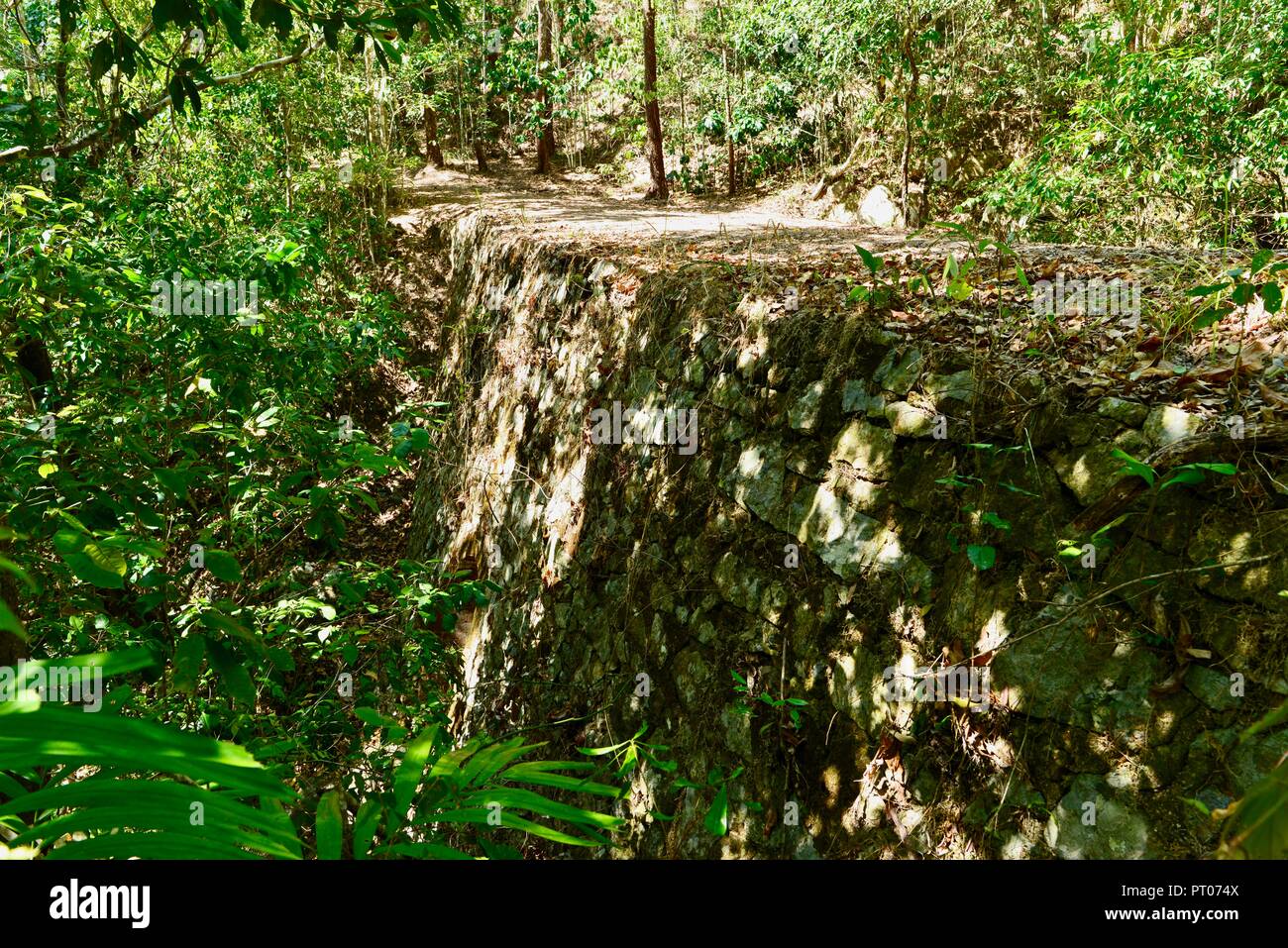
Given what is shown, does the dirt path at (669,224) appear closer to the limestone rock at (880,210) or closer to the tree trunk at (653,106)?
the tree trunk at (653,106)

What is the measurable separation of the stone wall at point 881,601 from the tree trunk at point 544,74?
411 inches

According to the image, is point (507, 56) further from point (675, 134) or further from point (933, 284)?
point (933, 284)

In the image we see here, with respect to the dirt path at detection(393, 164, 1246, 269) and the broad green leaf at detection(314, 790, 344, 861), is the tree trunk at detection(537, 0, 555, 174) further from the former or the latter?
the broad green leaf at detection(314, 790, 344, 861)

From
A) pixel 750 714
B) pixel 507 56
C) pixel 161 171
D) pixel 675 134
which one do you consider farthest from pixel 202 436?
pixel 507 56

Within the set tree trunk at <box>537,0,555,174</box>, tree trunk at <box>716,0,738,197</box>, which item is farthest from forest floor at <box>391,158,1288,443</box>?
tree trunk at <box>537,0,555,174</box>

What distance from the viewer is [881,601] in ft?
8.66

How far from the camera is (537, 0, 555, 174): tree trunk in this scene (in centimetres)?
1338

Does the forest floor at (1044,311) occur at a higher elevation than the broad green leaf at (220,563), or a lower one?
higher

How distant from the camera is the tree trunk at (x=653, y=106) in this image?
10047 millimetres

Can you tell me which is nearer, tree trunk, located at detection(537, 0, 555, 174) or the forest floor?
the forest floor

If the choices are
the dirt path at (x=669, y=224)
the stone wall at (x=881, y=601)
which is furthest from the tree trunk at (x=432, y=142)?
the stone wall at (x=881, y=601)

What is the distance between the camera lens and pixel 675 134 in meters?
13.2

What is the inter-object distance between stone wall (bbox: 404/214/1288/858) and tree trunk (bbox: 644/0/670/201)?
657cm
